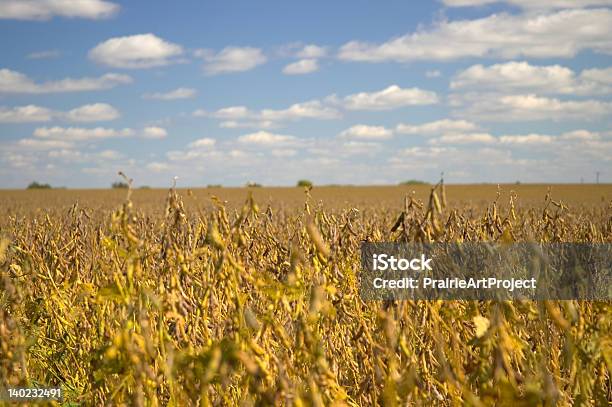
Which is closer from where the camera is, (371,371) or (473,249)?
(371,371)

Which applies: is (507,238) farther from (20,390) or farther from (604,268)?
(604,268)

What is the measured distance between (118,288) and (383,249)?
1.56 meters

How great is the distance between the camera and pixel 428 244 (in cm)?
211

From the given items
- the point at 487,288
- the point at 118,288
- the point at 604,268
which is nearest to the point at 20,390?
the point at 118,288

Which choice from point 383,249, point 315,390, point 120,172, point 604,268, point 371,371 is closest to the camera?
point 315,390

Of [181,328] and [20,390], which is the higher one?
[181,328]

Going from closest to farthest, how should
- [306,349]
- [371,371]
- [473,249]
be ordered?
[306,349], [371,371], [473,249]

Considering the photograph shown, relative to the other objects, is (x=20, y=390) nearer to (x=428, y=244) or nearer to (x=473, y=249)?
(x=428, y=244)

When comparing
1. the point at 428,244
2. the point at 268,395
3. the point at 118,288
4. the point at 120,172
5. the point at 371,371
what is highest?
the point at 120,172

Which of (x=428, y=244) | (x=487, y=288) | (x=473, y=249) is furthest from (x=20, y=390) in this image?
(x=473, y=249)

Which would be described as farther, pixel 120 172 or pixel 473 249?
pixel 473 249

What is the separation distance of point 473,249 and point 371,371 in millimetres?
1434

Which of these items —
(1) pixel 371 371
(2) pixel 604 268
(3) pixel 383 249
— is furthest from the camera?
(2) pixel 604 268

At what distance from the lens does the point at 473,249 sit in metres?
3.59
